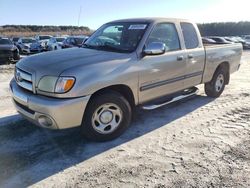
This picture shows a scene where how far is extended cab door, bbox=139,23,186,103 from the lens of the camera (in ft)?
16.0

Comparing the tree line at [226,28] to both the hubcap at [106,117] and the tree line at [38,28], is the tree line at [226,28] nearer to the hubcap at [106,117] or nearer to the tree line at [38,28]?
the tree line at [38,28]

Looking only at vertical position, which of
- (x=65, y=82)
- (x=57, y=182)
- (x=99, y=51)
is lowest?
(x=57, y=182)

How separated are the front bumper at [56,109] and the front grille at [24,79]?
13 centimetres

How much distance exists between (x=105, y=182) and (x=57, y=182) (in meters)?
0.56

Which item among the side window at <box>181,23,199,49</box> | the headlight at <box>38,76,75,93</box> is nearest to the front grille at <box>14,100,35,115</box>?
the headlight at <box>38,76,75,93</box>

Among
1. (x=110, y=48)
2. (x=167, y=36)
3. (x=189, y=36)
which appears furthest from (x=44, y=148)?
(x=189, y=36)

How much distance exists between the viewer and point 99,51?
4977 mm

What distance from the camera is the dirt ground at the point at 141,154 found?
11.5 ft

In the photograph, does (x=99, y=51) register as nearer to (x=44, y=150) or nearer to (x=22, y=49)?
(x=44, y=150)

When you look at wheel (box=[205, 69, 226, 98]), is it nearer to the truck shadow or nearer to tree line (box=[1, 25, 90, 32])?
the truck shadow

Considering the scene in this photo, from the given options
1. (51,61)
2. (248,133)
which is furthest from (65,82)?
(248,133)

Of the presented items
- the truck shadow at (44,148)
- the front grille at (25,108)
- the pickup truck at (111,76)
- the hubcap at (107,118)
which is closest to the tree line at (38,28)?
the pickup truck at (111,76)

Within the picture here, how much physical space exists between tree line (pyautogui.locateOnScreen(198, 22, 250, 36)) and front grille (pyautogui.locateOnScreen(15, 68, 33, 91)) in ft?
156

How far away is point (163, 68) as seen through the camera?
5.14 metres
